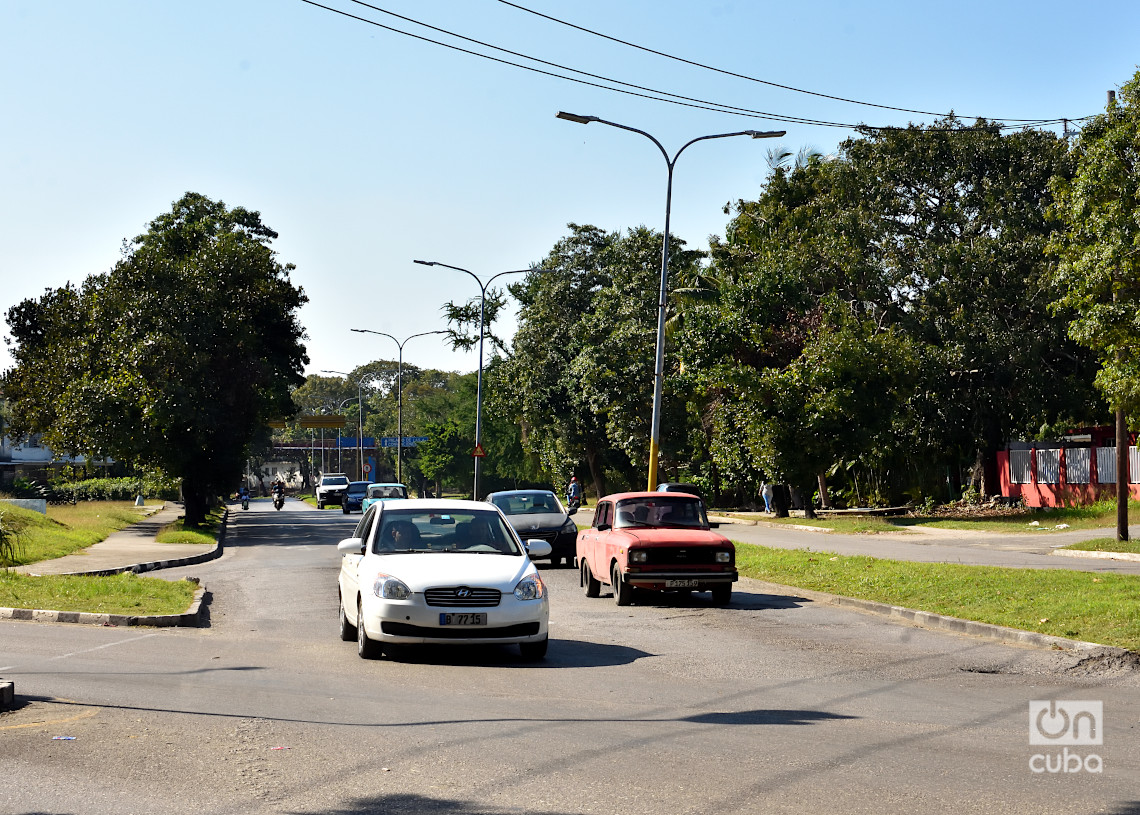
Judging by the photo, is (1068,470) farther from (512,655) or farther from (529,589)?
(529,589)

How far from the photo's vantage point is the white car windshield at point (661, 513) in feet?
57.8

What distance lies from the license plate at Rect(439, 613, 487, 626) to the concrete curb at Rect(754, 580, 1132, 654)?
18.7 ft

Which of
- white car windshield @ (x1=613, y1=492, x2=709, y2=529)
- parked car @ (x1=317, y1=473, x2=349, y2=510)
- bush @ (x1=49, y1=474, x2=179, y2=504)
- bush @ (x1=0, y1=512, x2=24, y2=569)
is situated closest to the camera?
white car windshield @ (x1=613, y1=492, x2=709, y2=529)

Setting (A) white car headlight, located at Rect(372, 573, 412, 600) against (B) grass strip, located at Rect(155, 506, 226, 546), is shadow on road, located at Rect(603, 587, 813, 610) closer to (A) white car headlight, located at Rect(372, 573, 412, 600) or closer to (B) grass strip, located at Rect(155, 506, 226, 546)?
(A) white car headlight, located at Rect(372, 573, 412, 600)

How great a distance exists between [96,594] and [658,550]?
7.72 metres

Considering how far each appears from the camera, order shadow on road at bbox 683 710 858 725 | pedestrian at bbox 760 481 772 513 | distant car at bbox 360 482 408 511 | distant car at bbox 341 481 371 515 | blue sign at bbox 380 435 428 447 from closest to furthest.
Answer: shadow on road at bbox 683 710 858 725, distant car at bbox 360 482 408 511, pedestrian at bbox 760 481 772 513, distant car at bbox 341 481 371 515, blue sign at bbox 380 435 428 447

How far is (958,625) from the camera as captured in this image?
13742mm

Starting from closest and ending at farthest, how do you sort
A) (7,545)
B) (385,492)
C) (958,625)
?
1. (958,625)
2. (7,545)
3. (385,492)

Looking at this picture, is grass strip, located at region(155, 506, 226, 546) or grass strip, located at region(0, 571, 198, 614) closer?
grass strip, located at region(0, 571, 198, 614)

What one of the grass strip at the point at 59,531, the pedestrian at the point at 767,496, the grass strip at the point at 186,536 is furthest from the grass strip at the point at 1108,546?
the grass strip at the point at 186,536

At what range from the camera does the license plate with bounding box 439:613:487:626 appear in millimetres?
10969

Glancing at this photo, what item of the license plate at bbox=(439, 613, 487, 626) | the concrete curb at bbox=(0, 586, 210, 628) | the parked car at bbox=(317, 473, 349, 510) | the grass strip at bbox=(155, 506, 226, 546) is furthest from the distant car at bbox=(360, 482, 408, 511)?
the license plate at bbox=(439, 613, 487, 626)

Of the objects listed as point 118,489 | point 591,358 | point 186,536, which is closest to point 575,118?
point 186,536

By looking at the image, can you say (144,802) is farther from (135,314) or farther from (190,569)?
(135,314)
